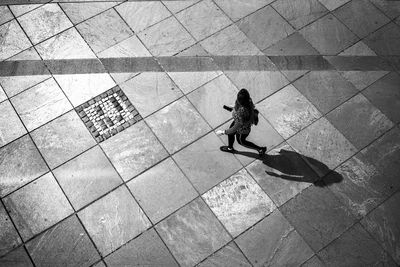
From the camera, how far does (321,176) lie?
19.1 feet

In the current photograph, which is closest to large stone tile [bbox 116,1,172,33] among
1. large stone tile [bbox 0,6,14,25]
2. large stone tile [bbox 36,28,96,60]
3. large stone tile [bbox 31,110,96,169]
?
large stone tile [bbox 36,28,96,60]

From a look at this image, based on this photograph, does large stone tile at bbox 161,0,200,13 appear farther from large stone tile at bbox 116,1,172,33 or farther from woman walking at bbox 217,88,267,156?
woman walking at bbox 217,88,267,156

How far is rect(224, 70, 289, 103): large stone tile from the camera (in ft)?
21.5

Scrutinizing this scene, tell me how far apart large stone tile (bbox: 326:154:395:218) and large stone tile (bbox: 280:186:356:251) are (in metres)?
0.15

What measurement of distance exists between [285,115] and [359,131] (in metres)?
1.32

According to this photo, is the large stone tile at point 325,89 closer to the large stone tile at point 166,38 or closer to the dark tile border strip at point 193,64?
the dark tile border strip at point 193,64

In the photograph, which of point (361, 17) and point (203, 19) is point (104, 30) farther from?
point (361, 17)

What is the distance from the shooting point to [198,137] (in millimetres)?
6113

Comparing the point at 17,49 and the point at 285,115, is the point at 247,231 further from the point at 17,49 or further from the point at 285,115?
the point at 17,49

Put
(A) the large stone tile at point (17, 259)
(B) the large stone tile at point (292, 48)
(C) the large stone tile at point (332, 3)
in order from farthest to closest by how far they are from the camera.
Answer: (C) the large stone tile at point (332, 3) → (B) the large stone tile at point (292, 48) → (A) the large stone tile at point (17, 259)

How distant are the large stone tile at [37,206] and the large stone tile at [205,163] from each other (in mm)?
1966

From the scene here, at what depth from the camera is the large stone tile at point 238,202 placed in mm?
5438

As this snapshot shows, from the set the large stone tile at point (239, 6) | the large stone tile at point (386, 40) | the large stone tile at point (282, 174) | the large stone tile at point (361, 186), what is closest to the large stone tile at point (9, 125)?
the large stone tile at point (282, 174)

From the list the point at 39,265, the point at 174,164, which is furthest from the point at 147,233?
the point at 39,265
